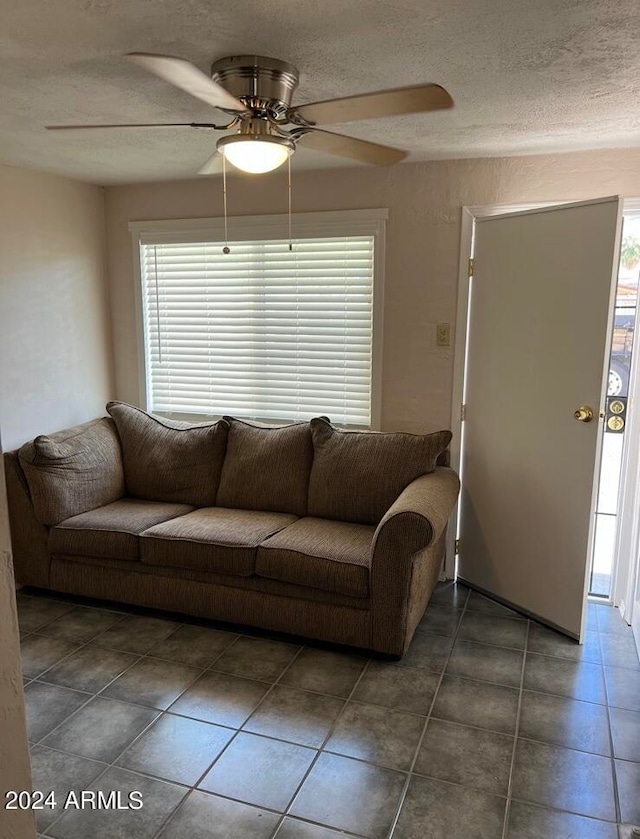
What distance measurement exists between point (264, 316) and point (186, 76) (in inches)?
91.3

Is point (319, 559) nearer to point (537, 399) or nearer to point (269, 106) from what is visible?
point (537, 399)

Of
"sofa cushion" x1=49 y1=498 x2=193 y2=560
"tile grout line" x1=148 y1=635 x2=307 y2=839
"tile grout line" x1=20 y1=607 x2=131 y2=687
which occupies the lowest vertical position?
"tile grout line" x1=20 y1=607 x2=131 y2=687

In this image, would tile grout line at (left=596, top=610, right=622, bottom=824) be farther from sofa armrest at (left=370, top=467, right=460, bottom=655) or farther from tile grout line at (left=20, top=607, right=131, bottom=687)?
tile grout line at (left=20, top=607, right=131, bottom=687)

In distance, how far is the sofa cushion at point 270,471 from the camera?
3457 millimetres

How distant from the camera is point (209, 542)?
299cm

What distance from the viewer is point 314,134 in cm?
215

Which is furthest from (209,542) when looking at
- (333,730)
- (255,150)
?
(255,150)

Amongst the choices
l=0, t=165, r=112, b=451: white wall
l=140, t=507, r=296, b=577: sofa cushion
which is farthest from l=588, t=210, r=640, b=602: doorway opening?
l=0, t=165, r=112, b=451: white wall

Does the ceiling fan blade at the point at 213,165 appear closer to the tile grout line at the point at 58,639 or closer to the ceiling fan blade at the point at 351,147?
the ceiling fan blade at the point at 351,147

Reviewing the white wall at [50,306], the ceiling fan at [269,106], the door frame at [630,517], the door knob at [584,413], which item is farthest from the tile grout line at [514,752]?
the white wall at [50,306]

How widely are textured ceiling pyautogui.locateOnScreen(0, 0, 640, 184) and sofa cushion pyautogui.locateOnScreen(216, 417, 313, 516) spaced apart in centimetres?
158

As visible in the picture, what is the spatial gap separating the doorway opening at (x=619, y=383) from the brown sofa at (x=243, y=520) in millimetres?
894

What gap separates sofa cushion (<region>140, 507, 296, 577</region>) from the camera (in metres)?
2.95

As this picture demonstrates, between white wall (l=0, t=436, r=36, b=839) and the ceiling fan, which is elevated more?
the ceiling fan
